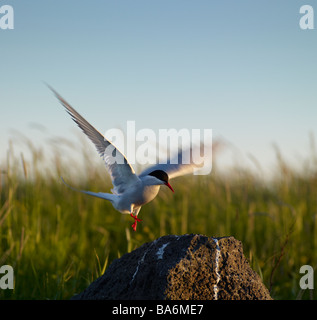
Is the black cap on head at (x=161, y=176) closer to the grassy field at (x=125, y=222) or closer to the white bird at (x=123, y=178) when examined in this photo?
the white bird at (x=123, y=178)

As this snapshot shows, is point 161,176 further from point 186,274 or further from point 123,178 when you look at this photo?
point 186,274

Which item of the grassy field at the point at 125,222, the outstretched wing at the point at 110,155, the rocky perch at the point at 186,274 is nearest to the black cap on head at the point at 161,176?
the outstretched wing at the point at 110,155

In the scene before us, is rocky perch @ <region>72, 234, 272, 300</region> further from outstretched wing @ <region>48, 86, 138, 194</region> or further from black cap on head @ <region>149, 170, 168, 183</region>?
outstretched wing @ <region>48, 86, 138, 194</region>

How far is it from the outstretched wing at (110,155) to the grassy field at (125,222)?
129 cm

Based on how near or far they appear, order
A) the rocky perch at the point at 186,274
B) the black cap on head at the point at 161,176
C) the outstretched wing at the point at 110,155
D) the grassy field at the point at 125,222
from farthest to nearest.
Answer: the grassy field at the point at 125,222, the black cap on head at the point at 161,176, the outstretched wing at the point at 110,155, the rocky perch at the point at 186,274

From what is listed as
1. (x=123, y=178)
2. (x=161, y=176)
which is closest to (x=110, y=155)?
(x=123, y=178)

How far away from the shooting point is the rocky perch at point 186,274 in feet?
7.54

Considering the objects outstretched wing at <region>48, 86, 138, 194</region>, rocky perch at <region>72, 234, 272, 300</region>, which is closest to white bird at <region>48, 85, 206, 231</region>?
outstretched wing at <region>48, 86, 138, 194</region>

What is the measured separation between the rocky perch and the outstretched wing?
69cm

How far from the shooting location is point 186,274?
7.61 ft

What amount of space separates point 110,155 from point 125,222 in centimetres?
285

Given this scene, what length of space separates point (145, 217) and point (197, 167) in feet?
8.35

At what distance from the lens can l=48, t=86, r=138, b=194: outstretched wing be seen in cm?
279
